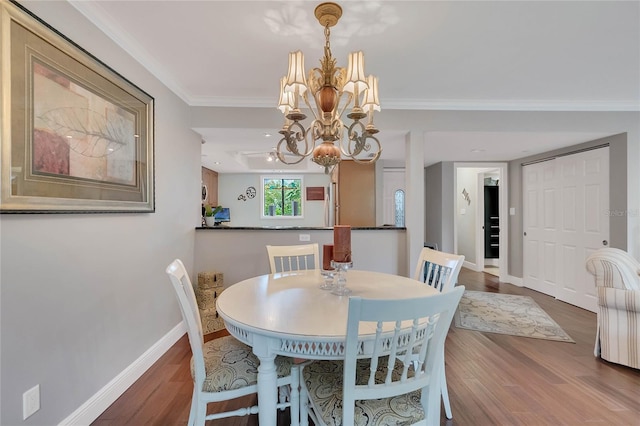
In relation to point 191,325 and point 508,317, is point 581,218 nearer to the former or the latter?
point 508,317

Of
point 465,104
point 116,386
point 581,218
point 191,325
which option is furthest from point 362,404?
point 581,218

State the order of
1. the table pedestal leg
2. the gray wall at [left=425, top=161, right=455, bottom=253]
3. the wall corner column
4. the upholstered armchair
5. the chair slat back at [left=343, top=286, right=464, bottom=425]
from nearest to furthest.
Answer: the chair slat back at [left=343, top=286, right=464, bottom=425]
the table pedestal leg
the upholstered armchair
the wall corner column
the gray wall at [left=425, top=161, right=455, bottom=253]

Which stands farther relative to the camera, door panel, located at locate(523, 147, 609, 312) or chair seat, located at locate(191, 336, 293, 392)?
door panel, located at locate(523, 147, 609, 312)

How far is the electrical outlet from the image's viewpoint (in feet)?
4.31

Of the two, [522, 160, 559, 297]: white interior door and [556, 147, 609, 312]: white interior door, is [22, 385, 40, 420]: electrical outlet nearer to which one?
[556, 147, 609, 312]: white interior door

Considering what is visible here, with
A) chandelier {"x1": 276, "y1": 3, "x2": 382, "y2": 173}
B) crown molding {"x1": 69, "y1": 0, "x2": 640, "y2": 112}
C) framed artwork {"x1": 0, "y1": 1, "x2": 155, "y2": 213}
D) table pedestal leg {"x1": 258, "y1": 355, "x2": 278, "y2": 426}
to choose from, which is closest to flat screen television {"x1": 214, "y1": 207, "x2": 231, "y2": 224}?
crown molding {"x1": 69, "y1": 0, "x2": 640, "y2": 112}

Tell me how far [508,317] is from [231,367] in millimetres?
3276

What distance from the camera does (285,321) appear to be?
3.98 ft

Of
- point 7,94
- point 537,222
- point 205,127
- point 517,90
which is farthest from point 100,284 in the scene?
point 537,222

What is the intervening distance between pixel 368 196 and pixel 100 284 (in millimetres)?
3810

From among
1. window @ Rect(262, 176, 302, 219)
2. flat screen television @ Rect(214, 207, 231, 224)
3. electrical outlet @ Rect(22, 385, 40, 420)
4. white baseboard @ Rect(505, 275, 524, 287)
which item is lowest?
white baseboard @ Rect(505, 275, 524, 287)

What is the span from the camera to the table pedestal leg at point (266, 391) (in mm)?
1222

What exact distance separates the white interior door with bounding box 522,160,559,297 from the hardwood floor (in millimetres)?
1728

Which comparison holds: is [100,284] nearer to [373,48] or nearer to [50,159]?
[50,159]
